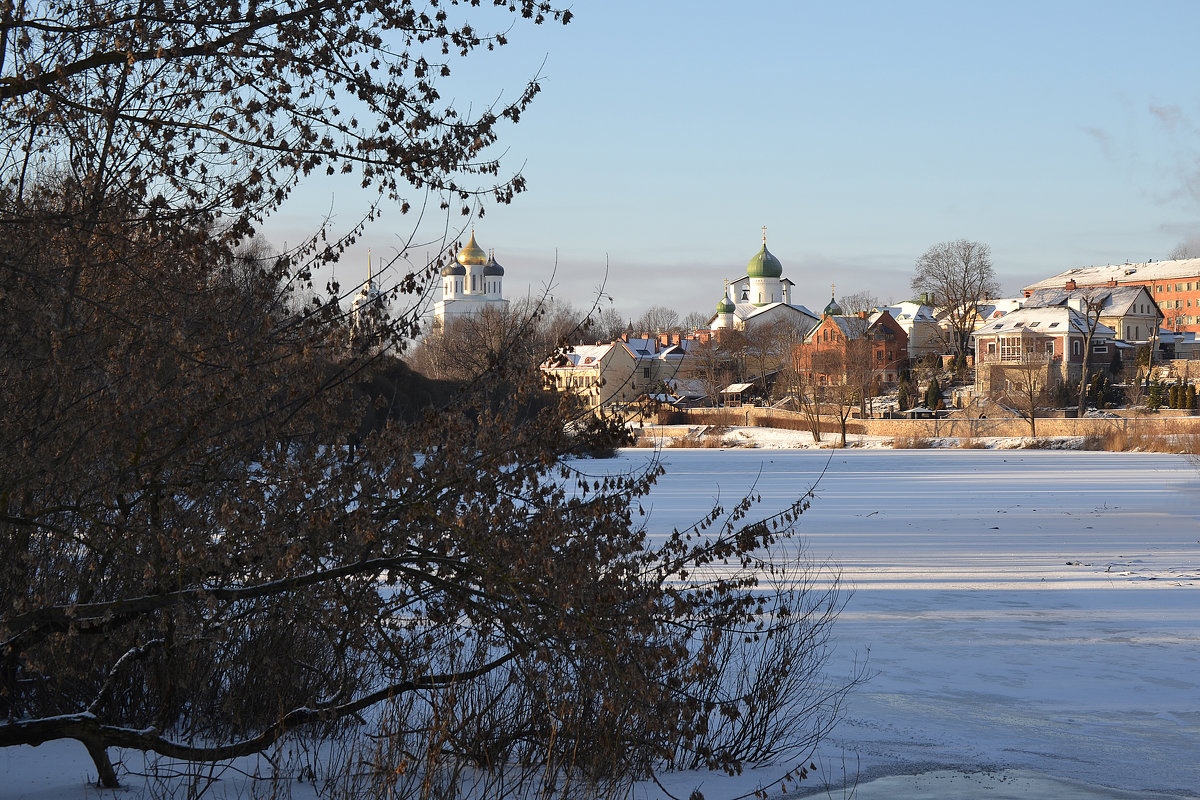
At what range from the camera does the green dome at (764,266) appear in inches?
5157

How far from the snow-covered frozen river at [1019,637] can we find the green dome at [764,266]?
342 ft

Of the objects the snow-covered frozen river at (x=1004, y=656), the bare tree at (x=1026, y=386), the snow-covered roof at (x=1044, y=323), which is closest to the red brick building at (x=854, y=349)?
the snow-covered roof at (x=1044, y=323)

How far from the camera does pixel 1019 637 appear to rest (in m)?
11.6

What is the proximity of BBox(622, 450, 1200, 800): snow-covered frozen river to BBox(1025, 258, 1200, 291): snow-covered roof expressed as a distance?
107m

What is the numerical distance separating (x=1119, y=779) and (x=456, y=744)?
418 centimetres

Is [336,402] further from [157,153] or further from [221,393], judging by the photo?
[157,153]

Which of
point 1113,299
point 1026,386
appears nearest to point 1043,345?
point 1026,386

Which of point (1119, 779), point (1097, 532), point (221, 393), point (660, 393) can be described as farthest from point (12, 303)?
point (1097, 532)

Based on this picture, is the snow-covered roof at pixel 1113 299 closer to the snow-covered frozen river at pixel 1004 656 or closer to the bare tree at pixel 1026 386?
the bare tree at pixel 1026 386

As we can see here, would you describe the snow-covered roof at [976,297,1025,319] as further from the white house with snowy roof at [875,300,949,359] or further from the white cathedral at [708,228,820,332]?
the white cathedral at [708,228,820,332]

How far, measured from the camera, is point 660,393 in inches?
216

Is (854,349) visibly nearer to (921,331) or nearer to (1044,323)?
(1044,323)

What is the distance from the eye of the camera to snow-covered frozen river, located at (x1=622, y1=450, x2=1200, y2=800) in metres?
7.76

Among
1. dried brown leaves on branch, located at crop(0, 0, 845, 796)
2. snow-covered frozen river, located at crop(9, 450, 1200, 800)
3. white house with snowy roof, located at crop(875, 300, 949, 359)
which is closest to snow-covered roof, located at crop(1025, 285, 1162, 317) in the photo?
white house with snowy roof, located at crop(875, 300, 949, 359)
